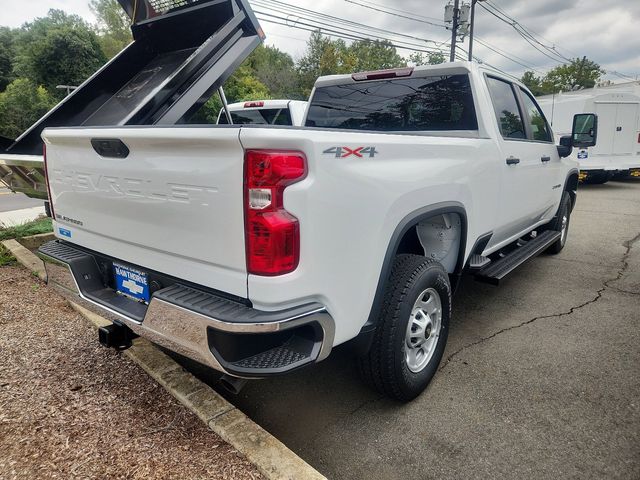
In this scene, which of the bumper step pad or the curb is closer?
the curb

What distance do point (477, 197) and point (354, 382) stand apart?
157 centimetres

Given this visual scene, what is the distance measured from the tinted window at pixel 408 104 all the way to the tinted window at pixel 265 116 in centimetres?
383

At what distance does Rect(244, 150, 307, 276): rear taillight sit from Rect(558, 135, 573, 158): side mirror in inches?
174

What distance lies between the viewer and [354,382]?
3086 mm

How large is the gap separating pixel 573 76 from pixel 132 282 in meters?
68.0

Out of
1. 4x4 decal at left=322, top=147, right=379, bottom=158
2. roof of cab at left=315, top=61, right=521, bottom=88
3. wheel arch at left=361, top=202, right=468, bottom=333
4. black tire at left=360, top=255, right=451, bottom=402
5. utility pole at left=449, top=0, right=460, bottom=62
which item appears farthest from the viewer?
utility pole at left=449, top=0, right=460, bottom=62

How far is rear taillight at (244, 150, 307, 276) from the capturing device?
5.81 feet

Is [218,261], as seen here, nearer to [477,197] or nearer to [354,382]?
[354,382]

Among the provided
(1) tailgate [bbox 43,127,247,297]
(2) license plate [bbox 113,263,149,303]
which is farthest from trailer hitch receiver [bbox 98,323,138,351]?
(1) tailgate [bbox 43,127,247,297]

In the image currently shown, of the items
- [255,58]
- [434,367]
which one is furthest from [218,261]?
[255,58]

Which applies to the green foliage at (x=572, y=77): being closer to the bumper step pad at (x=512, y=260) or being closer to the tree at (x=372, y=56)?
the tree at (x=372, y=56)

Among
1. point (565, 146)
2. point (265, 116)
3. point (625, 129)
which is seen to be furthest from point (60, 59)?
point (565, 146)

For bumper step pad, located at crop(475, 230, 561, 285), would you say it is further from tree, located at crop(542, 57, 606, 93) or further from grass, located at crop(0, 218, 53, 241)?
tree, located at crop(542, 57, 606, 93)

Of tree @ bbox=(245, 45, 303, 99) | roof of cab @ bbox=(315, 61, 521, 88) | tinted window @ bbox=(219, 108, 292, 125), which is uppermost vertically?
tree @ bbox=(245, 45, 303, 99)
